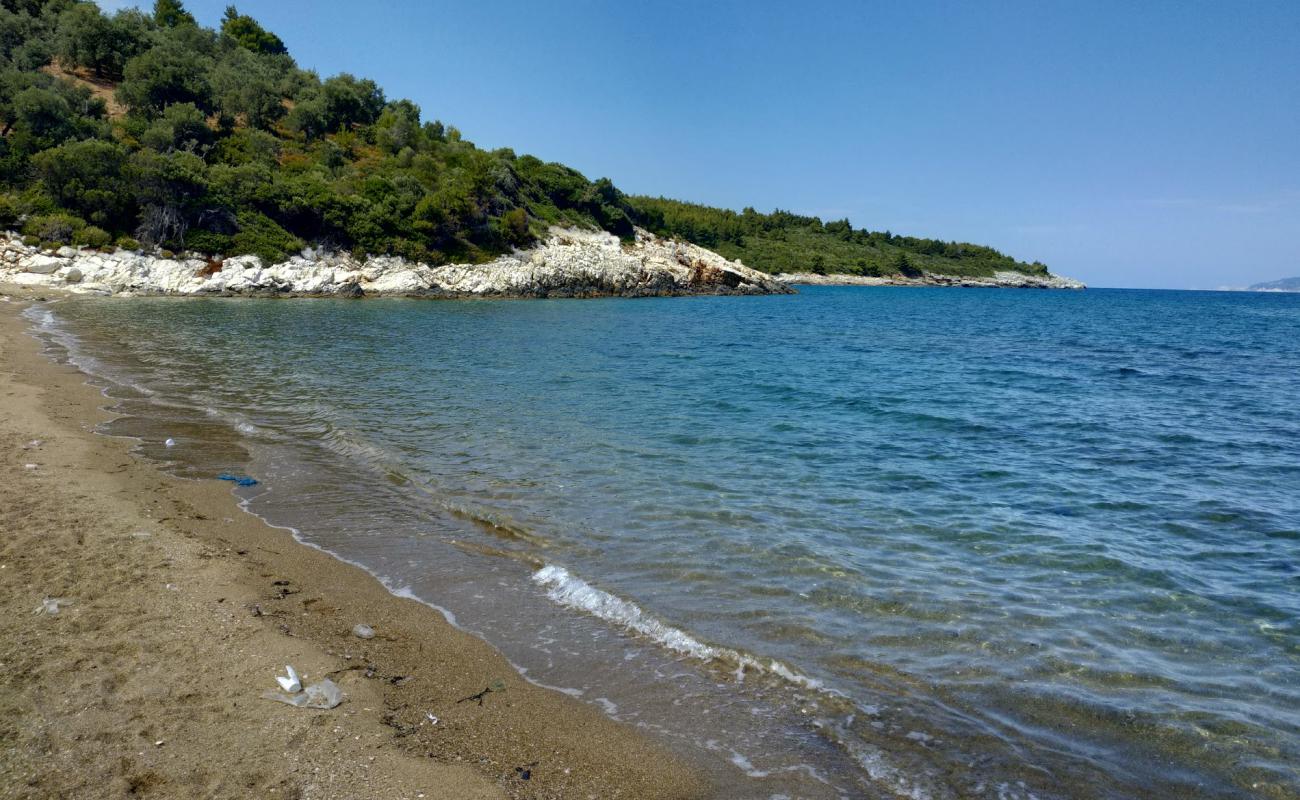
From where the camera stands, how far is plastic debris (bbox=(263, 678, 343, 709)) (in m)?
4.30

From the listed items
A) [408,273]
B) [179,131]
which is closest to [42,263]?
[179,131]

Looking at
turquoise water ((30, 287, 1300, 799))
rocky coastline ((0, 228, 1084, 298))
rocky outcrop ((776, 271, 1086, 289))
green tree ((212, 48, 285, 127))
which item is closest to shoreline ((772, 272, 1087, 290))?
rocky outcrop ((776, 271, 1086, 289))

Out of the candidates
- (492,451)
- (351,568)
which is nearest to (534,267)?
(492,451)

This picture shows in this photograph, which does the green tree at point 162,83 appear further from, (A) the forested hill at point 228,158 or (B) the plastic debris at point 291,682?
(B) the plastic debris at point 291,682

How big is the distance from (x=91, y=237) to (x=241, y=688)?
48.9 meters

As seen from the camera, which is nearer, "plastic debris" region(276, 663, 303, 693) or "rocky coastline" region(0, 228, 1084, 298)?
"plastic debris" region(276, 663, 303, 693)

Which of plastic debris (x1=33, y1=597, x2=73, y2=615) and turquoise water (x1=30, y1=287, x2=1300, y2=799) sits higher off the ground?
plastic debris (x1=33, y1=597, x2=73, y2=615)

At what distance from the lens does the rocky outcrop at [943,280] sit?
121 metres

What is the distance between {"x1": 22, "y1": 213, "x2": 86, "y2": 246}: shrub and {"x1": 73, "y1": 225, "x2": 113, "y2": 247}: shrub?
1.12 feet

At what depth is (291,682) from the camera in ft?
14.7

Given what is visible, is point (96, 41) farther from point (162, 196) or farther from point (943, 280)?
point (943, 280)

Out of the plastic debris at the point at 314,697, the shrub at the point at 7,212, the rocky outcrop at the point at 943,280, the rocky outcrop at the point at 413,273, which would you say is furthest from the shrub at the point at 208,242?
the rocky outcrop at the point at 943,280

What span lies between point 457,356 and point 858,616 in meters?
18.6

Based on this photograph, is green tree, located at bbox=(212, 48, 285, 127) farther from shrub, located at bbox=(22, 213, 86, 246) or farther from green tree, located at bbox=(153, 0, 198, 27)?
shrub, located at bbox=(22, 213, 86, 246)
